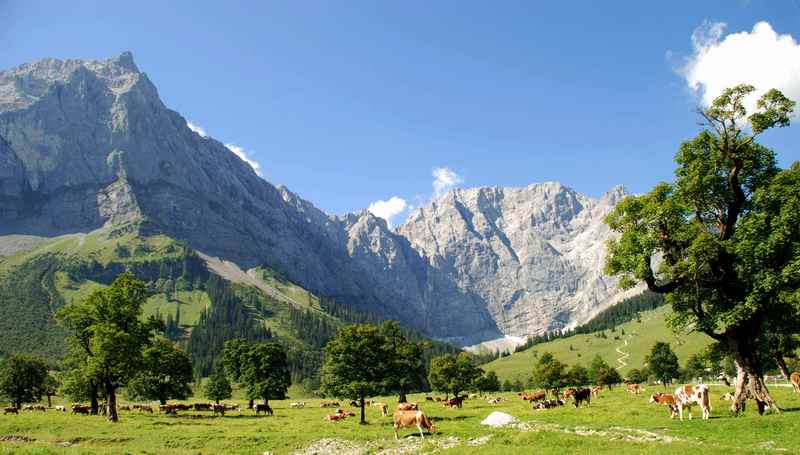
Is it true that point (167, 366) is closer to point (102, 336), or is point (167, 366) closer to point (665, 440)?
point (102, 336)

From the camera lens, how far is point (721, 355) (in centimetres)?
4031

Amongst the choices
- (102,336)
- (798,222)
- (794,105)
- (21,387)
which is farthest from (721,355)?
(21,387)

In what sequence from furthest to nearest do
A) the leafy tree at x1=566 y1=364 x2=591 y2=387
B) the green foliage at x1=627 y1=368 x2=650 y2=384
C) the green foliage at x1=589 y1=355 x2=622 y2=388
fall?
the green foliage at x1=627 y1=368 x2=650 y2=384 → the green foliage at x1=589 y1=355 x2=622 y2=388 → the leafy tree at x1=566 y1=364 x2=591 y2=387

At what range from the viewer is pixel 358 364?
54.6m

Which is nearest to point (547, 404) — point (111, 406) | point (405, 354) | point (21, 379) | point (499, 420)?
point (499, 420)

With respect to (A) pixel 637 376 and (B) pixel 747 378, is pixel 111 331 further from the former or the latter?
(A) pixel 637 376

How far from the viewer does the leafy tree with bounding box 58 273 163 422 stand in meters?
56.1

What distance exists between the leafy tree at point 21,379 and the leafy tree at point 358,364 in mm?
80889

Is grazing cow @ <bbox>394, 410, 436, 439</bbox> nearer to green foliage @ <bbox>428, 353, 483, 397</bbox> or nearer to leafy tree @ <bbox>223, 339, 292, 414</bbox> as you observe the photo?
leafy tree @ <bbox>223, 339, 292, 414</bbox>

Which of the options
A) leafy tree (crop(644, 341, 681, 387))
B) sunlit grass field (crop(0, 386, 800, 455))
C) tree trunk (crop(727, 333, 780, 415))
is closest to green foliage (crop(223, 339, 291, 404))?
sunlit grass field (crop(0, 386, 800, 455))

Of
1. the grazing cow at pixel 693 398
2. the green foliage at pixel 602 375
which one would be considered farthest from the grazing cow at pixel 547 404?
the green foliage at pixel 602 375

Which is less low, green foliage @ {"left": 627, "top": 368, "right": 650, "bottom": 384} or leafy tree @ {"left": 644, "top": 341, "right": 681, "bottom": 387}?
leafy tree @ {"left": 644, "top": 341, "right": 681, "bottom": 387}

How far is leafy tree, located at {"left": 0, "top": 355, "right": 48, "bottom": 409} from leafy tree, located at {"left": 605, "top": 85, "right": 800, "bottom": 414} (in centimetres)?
11457

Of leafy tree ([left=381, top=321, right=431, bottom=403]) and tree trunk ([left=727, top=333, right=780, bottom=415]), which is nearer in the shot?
tree trunk ([left=727, top=333, right=780, bottom=415])
